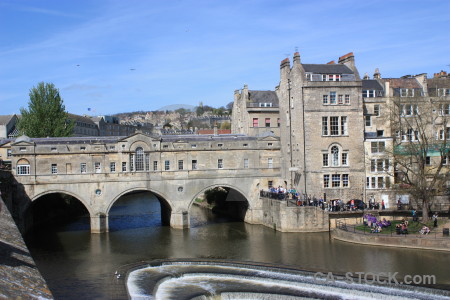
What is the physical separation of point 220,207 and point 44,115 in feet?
85.1

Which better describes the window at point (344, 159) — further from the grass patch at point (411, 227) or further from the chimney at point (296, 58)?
the chimney at point (296, 58)

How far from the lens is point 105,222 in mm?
45469

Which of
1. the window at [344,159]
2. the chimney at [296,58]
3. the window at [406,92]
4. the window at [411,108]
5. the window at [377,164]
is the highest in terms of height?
the chimney at [296,58]

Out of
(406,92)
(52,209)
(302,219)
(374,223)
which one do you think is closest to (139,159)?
(52,209)

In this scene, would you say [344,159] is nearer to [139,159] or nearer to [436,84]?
[436,84]

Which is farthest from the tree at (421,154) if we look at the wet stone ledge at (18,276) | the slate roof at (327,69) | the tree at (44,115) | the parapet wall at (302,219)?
the tree at (44,115)

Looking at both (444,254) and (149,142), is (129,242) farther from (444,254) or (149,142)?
(444,254)

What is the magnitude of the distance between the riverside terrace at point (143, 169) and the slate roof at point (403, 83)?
51.9ft

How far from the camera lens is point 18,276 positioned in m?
10.8

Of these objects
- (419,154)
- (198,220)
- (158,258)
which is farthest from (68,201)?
(419,154)

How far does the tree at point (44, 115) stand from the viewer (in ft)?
200

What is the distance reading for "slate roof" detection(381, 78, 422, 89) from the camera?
176ft

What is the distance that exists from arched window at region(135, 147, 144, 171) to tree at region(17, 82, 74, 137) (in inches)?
769

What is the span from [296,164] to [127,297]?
2698 cm
